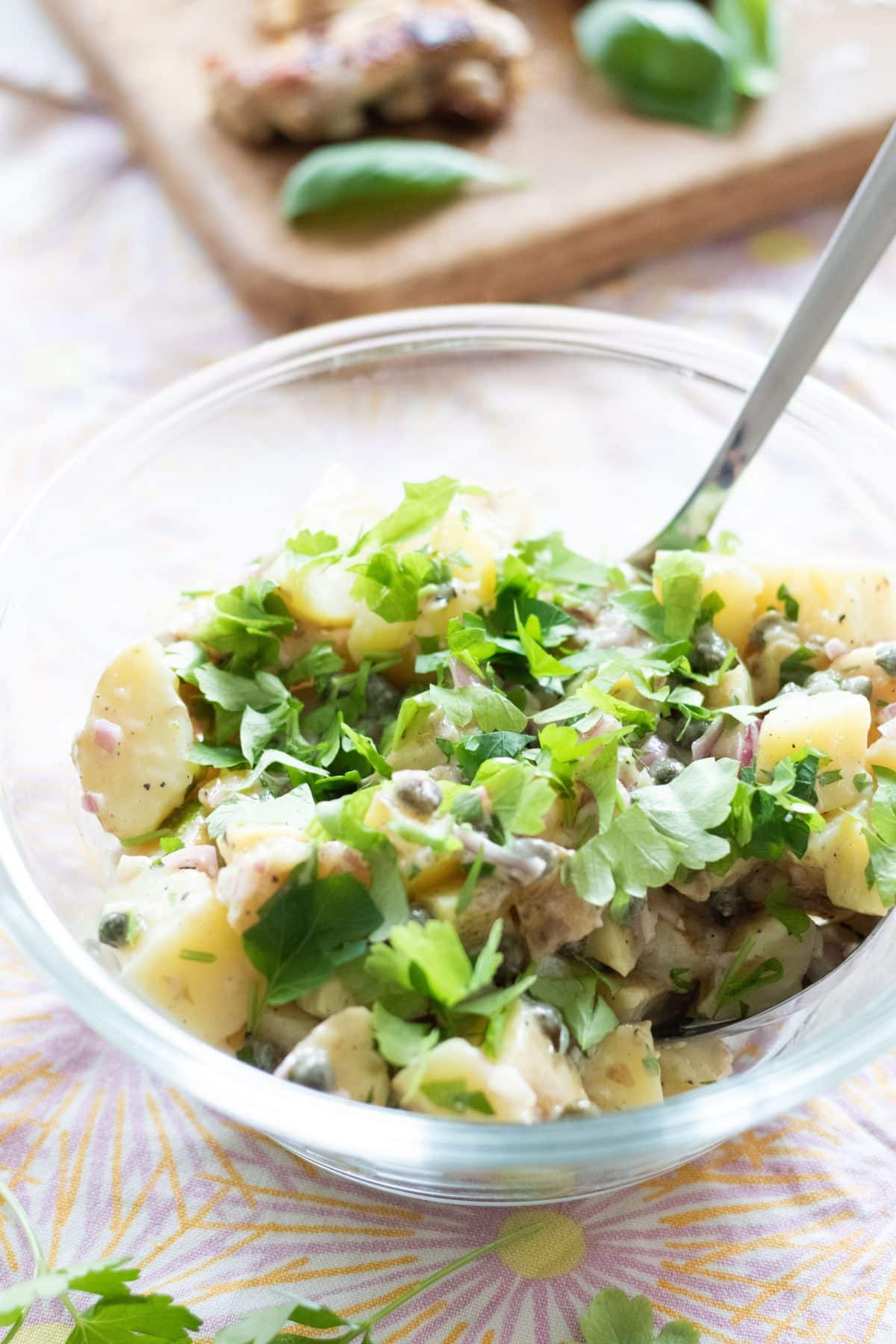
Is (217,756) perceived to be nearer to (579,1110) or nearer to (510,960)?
(510,960)

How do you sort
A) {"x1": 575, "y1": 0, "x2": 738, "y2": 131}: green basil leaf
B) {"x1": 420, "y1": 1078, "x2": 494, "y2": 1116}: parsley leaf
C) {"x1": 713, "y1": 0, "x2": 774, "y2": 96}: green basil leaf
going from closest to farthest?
{"x1": 420, "y1": 1078, "x2": 494, "y2": 1116}: parsley leaf
{"x1": 575, "y1": 0, "x2": 738, "y2": 131}: green basil leaf
{"x1": 713, "y1": 0, "x2": 774, "y2": 96}: green basil leaf

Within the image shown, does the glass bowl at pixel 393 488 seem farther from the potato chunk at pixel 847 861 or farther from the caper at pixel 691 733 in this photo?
the caper at pixel 691 733

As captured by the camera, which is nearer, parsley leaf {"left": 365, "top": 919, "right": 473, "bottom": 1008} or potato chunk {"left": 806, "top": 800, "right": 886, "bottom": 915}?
parsley leaf {"left": 365, "top": 919, "right": 473, "bottom": 1008}

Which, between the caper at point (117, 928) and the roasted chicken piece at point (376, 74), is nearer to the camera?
the caper at point (117, 928)

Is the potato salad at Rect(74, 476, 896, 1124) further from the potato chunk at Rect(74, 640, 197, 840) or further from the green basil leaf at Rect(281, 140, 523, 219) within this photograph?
the green basil leaf at Rect(281, 140, 523, 219)

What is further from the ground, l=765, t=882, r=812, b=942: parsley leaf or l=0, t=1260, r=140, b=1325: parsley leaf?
l=765, t=882, r=812, b=942: parsley leaf

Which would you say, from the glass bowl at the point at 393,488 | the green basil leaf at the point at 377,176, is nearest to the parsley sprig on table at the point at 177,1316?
the glass bowl at the point at 393,488

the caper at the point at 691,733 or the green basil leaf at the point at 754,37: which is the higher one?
the green basil leaf at the point at 754,37

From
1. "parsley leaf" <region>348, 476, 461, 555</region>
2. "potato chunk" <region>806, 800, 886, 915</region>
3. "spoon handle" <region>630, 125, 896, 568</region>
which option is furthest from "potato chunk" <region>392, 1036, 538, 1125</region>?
"spoon handle" <region>630, 125, 896, 568</region>
